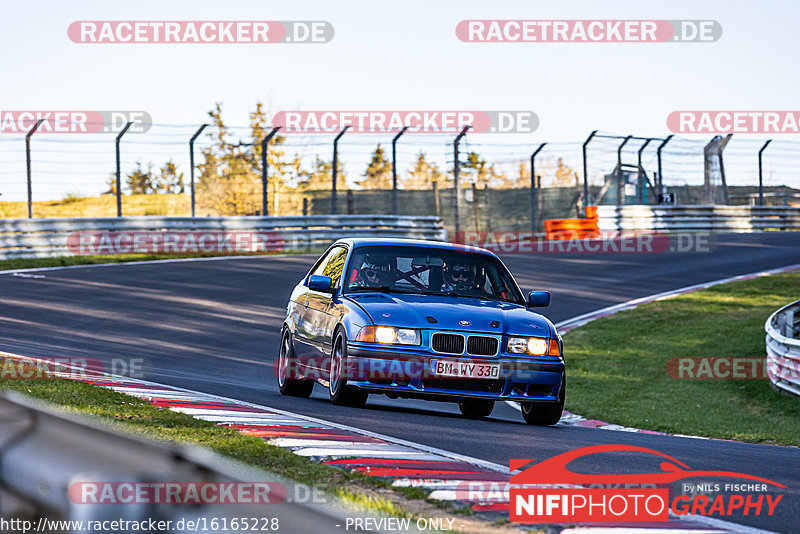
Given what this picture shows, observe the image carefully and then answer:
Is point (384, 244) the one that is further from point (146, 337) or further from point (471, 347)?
point (146, 337)

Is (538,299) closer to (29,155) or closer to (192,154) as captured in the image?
(29,155)

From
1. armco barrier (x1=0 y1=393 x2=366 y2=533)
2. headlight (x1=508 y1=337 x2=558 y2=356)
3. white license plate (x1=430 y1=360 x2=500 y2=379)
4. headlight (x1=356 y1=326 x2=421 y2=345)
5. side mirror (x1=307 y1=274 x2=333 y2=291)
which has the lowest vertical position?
white license plate (x1=430 y1=360 x2=500 y2=379)

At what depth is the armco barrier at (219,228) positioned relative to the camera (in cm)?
2195

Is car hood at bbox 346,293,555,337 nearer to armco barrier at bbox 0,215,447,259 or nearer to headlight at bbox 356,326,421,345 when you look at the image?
headlight at bbox 356,326,421,345

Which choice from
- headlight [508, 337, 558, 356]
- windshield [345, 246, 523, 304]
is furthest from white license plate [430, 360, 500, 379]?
windshield [345, 246, 523, 304]

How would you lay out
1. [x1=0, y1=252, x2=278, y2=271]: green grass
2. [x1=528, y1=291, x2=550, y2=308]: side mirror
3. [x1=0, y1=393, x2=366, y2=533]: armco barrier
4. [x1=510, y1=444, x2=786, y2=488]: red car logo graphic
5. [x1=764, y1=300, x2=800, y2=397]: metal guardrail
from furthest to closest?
[x1=0, y1=252, x2=278, y2=271]: green grass → [x1=764, y1=300, x2=800, y2=397]: metal guardrail → [x1=528, y1=291, x2=550, y2=308]: side mirror → [x1=510, y1=444, x2=786, y2=488]: red car logo graphic → [x1=0, y1=393, x2=366, y2=533]: armco barrier

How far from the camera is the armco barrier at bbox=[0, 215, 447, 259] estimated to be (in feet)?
72.0

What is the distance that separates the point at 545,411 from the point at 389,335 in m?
1.59

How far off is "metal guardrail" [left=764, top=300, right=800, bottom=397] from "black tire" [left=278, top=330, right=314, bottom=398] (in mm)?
5755

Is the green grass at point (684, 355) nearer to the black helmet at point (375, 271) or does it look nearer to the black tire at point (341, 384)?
the black helmet at point (375, 271)

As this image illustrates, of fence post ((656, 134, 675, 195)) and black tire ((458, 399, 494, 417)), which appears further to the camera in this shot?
fence post ((656, 134, 675, 195))

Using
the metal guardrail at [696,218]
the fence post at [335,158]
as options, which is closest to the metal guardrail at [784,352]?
the fence post at [335,158]

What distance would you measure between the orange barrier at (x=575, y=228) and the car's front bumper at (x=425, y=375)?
71.0 ft

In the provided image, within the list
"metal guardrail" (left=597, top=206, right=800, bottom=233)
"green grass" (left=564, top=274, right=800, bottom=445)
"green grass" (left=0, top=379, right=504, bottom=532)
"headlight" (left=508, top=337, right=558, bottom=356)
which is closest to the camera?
"green grass" (left=0, top=379, right=504, bottom=532)
